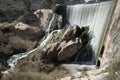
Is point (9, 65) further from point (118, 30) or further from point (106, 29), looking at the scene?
point (118, 30)

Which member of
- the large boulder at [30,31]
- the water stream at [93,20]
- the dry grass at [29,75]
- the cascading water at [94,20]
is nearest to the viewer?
the dry grass at [29,75]

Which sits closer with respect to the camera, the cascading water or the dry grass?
the dry grass

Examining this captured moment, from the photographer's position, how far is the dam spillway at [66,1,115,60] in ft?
83.2

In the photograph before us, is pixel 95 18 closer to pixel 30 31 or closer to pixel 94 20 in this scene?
pixel 94 20

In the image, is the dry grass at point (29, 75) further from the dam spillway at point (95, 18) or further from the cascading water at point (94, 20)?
the dam spillway at point (95, 18)

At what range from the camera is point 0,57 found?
1261 inches

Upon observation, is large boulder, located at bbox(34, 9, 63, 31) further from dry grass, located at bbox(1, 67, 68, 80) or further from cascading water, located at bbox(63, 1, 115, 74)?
dry grass, located at bbox(1, 67, 68, 80)

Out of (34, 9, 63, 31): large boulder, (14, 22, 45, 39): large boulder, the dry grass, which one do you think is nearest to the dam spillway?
(34, 9, 63, 31): large boulder

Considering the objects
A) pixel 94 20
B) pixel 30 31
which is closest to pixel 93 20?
pixel 94 20

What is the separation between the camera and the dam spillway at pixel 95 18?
25.4 m

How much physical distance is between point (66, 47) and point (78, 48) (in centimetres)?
115

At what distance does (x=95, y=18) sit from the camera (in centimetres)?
3012

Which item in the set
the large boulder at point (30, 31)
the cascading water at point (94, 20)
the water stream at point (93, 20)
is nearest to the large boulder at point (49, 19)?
the water stream at point (93, 20)

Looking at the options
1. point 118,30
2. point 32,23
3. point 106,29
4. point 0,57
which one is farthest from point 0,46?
point 118,30
